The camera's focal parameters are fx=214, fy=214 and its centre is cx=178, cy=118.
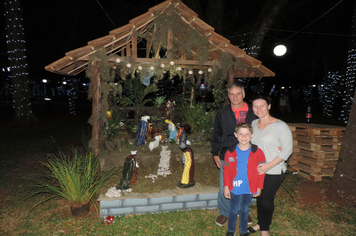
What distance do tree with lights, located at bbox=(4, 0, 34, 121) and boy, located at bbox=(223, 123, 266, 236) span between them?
13261 mm

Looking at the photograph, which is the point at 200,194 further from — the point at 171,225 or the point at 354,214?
the point at 354,214

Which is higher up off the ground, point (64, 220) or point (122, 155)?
point (122, 155)

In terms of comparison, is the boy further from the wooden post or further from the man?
the wooden post

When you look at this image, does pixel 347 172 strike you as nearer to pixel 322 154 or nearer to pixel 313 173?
pixel 322 154

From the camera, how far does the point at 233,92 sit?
10.4ft

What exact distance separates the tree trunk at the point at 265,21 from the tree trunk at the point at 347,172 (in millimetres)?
7450

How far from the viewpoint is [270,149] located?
2.86 metres

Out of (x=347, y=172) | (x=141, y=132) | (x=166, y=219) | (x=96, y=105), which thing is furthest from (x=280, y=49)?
(x=166, y=219)

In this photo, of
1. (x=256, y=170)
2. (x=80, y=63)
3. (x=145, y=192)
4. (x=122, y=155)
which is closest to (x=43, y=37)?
(x=80, y=63)

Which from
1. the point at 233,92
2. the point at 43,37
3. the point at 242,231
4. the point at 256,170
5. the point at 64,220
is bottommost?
the point at 64,220

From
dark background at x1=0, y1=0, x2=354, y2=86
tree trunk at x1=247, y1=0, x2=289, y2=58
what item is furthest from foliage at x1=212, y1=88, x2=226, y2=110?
dark background at x1=0, y1=0, x2=354, y2=86

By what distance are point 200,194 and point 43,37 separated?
26050mm

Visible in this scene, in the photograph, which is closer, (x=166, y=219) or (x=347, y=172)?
(x=166, y=219)

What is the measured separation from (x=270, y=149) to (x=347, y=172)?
2419 millimetres
